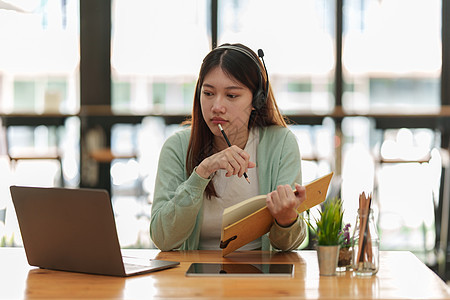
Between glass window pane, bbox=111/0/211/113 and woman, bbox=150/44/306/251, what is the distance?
2.62 meters

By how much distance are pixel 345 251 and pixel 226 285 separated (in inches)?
11.4

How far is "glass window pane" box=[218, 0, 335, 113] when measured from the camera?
4.41 meters

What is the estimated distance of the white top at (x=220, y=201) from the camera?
1.77m

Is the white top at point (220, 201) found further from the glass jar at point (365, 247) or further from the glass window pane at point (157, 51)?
the glass window pane at point (157, 51)

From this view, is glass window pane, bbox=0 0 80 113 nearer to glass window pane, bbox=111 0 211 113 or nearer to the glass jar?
glass window pane, bbox=111 0 211 113

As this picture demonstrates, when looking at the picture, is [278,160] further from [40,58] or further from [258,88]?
[40,58]

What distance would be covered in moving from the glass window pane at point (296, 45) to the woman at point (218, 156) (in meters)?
2.57

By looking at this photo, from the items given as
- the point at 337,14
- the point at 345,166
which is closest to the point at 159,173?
the point at 345,166

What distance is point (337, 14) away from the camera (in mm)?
4418

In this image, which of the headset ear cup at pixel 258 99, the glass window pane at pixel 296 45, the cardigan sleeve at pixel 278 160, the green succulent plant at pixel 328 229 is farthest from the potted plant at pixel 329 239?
the glass window pane at pixel 296 45

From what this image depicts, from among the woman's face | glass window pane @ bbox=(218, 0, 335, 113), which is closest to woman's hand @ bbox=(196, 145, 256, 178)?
the woman's face

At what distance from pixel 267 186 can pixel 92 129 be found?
9.48 ft

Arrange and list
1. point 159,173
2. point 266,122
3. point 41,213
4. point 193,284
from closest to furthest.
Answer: point 193,284, point 41,213, point 159,173, point 266,122

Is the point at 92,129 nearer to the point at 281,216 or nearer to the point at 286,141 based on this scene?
the point at 286,141
